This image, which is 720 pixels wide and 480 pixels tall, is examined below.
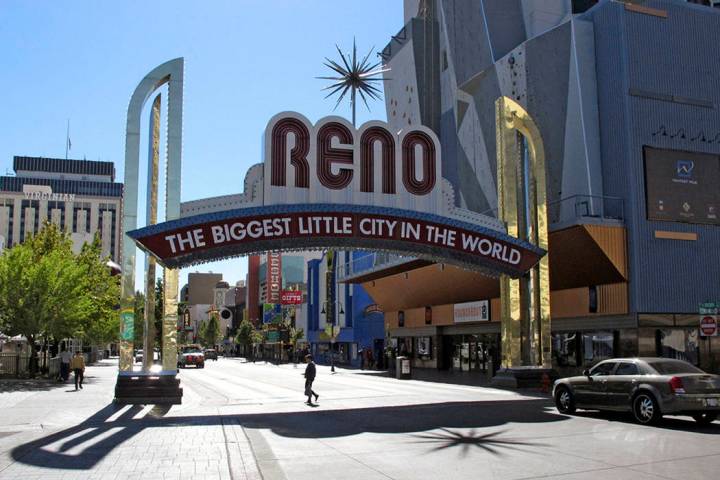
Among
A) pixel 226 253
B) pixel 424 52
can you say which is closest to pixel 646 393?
pixel 226 253

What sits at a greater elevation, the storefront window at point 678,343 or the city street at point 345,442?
the storefront window at point 678,343

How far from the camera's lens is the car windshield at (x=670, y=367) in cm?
1530

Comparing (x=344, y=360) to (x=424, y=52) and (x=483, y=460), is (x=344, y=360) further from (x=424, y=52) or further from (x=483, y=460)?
(x=483, y=460)

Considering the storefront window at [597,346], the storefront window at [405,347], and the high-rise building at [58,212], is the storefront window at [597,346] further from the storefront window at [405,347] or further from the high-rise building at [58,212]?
the high-rise building at [58,212]

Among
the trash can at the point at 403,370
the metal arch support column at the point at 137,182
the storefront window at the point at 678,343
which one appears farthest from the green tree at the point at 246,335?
the metal arch support column at the point at 137,182

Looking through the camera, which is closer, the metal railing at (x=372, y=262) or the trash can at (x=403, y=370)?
the trash can at (x=403, y=370)

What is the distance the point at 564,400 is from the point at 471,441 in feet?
19.0

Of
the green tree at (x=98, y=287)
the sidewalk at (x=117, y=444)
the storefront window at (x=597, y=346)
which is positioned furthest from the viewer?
the green tree at (x=98, y=287)

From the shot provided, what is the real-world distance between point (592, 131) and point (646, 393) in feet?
58.8

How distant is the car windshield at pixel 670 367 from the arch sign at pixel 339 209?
352 inches

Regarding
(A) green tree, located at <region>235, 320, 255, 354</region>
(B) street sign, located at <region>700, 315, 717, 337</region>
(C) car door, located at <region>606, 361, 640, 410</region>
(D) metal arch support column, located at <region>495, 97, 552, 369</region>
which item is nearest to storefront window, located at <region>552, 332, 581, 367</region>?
(D) metal arch support column, located at <region>495, 97, 552, 369</region>

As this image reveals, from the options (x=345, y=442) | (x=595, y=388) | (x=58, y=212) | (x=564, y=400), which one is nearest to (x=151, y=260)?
(x=345, y=442)

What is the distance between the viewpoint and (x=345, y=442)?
44.0ft

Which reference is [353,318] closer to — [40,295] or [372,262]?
[372,262]
